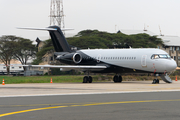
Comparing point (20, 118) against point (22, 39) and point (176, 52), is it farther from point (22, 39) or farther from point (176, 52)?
point (176, 52)

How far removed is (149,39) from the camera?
92.8 meters

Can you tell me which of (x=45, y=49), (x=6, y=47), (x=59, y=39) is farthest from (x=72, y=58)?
(x=6, y=47)

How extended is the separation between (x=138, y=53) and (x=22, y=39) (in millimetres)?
70510

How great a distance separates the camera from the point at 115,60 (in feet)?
118

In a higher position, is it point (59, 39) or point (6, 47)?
point (6, 47)

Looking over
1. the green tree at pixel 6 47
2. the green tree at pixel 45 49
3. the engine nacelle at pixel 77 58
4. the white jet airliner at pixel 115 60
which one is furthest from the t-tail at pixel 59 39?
the green tree at pixel 6 47

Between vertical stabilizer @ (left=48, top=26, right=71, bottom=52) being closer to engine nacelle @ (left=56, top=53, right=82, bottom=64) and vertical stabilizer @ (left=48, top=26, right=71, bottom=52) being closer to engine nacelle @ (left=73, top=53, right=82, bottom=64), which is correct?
engine nacelle @ (left=56, top=53, right=82, bottom=64)

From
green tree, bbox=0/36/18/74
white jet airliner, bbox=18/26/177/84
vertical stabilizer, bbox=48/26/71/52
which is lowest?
white jet airliner, bbox=18/26/177/84

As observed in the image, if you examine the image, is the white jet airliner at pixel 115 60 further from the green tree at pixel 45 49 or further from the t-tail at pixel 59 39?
the green tree at pixel 45 49

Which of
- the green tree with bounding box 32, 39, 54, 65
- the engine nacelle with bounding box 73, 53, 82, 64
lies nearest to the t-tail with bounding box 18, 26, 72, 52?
the engine nacelle with bounding box 73, 53, 82, 64

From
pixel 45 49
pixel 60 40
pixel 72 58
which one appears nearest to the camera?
pixel 72 58

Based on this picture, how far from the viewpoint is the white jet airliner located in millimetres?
33250

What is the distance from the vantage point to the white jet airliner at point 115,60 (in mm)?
33250

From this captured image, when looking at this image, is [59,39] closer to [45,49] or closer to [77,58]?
[77,58]
